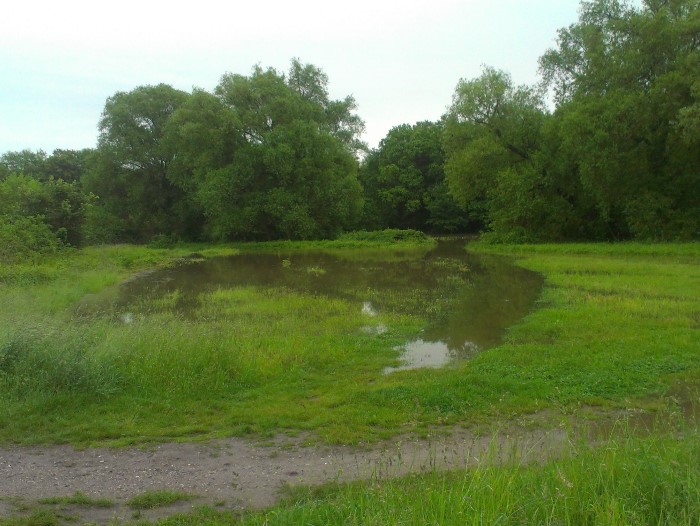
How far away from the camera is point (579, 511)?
3754 mm

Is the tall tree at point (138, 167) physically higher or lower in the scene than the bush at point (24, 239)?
higher

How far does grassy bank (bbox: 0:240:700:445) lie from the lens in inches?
299

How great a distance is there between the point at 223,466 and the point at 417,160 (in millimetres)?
57946

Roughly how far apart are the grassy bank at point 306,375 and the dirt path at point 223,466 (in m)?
0.41

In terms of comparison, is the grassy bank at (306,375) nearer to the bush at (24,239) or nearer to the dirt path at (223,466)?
the dirt path at (223,466)

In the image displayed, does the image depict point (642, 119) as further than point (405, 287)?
Yes

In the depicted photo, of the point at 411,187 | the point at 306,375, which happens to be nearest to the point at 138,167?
the point at 411,187

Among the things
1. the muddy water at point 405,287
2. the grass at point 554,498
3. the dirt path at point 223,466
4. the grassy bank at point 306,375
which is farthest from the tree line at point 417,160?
the grass at point 554,498

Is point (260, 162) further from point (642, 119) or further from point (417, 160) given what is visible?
point (642, 119)

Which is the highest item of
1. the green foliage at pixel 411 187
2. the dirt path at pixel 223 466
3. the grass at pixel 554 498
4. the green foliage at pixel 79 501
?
the green foliage at pixel 411 187

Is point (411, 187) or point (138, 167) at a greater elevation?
point (138, 167)

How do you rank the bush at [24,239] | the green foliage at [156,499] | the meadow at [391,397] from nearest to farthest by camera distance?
the meadow at [391,397], the green foliage at [156,499], the bush at [24,239]

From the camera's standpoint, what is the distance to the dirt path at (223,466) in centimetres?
556

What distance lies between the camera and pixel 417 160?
6197cm
